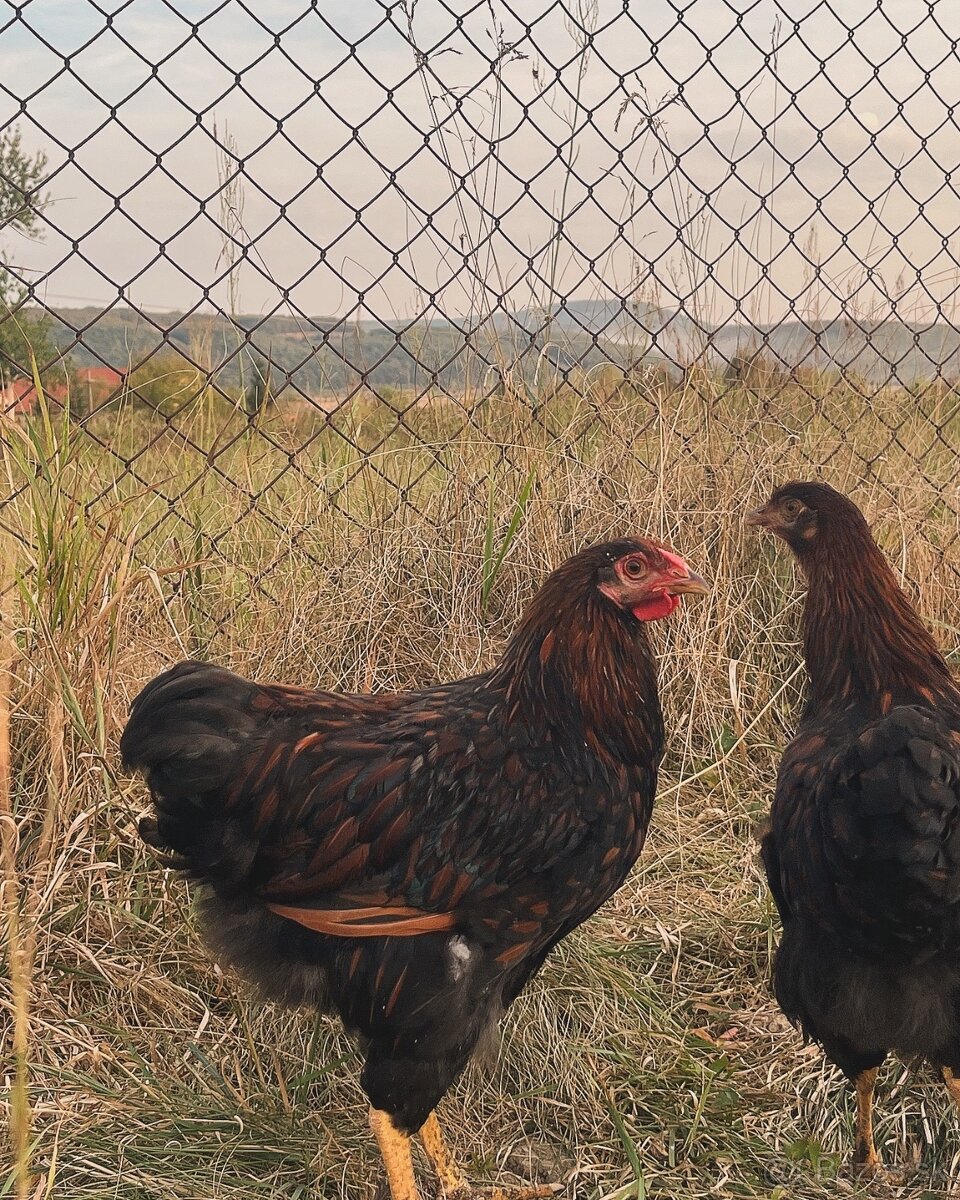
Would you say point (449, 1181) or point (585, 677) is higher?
point (585, 677)

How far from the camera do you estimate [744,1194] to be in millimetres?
Answer: 2492

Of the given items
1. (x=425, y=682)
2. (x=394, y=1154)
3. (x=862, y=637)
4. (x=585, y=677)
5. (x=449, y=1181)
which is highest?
(x=862, y=637)

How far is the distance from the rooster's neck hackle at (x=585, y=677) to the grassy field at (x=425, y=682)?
746 millimetres

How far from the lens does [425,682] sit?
369 centimetres

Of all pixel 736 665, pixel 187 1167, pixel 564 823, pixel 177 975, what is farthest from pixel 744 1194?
Result: pixel 736 665

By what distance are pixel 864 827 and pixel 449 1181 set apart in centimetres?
119

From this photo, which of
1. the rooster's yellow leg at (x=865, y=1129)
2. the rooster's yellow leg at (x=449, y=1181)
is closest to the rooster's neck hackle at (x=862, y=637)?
the rooster's yellow leg at (x=865, y=1129)

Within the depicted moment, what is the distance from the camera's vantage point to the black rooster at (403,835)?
2252 millimetres

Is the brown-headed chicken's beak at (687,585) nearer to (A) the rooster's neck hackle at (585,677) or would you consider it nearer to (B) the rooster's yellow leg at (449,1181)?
(A) the rooster's neck hackle at (585,677)

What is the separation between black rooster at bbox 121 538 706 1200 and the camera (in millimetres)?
2252

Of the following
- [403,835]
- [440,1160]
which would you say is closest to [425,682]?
[403,835]

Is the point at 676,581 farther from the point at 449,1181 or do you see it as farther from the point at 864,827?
the point at 449,1181

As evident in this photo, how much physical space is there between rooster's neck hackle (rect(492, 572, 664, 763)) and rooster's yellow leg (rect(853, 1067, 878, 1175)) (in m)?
0.89

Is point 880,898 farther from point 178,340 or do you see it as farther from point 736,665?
point 178,340
